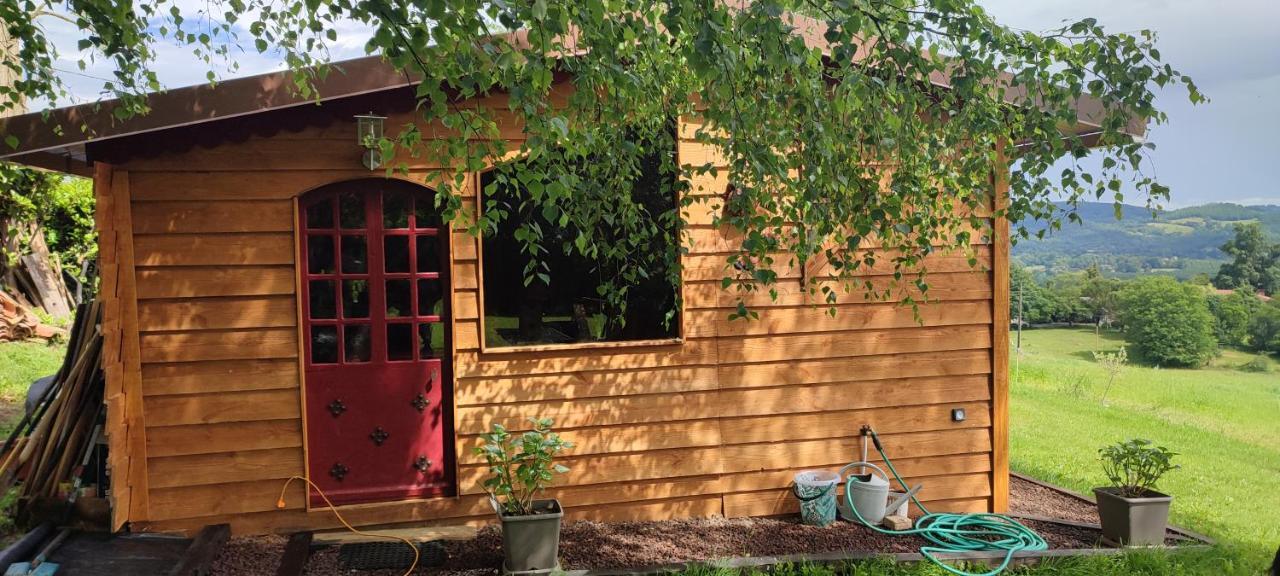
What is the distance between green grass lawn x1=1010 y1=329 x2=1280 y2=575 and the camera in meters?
6.89

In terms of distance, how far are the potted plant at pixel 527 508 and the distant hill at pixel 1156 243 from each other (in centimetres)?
2299

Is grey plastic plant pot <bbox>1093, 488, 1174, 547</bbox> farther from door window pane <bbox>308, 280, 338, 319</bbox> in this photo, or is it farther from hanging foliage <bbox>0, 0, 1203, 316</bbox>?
door window pane <bbox>308, 280, 338, 319</bbox>

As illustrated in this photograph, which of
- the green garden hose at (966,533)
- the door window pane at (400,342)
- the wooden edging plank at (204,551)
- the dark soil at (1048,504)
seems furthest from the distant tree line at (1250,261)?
the wooden edging plank at (204,551)

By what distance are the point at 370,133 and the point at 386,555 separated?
2210 mm

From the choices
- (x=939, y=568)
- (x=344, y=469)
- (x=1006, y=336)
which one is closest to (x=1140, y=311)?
(x=1006, y=336)

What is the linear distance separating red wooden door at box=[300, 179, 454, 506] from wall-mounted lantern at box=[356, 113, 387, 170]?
7.9 inches

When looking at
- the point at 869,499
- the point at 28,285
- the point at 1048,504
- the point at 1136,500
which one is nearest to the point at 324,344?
the point at 869,499

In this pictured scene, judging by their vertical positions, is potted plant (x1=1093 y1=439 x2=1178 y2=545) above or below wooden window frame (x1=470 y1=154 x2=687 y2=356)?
below

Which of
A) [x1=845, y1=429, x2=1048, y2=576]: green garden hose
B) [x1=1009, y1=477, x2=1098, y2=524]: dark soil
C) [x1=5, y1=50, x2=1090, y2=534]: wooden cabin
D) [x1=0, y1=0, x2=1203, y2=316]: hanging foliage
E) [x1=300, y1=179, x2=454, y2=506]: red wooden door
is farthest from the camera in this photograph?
[x1=1009, y1=477, x2=1098, y2=524]: dark soil

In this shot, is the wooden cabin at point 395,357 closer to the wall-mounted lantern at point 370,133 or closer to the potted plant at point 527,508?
the wall-mounted lantern at point 370,133

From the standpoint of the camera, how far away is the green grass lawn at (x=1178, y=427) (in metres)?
6.89

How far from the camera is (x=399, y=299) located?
4.55 m

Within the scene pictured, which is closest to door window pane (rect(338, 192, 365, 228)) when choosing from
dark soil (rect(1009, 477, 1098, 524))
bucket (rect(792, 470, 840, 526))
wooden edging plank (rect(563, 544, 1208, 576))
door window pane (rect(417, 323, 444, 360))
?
door window pane (rect(417, 323, 444, 360))

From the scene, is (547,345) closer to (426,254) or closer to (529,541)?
(426,254)
